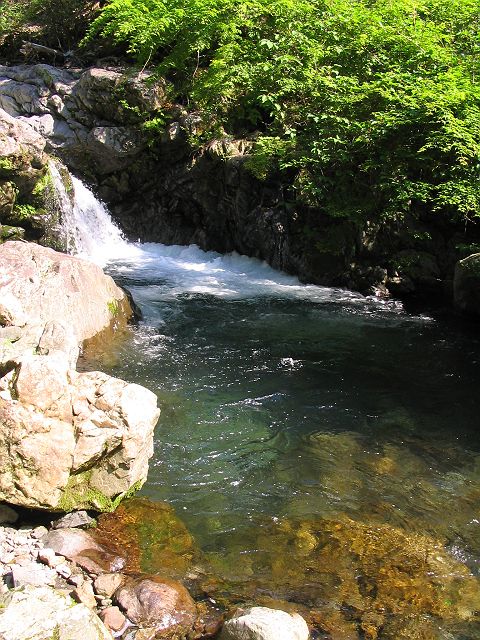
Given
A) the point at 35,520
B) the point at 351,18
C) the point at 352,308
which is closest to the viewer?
the point at 35,520

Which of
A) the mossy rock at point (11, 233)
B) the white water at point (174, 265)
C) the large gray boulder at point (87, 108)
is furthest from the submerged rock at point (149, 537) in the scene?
the large gray boulder at point (87, 108)

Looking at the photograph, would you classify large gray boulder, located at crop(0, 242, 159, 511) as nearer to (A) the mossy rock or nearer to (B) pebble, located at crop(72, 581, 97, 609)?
(B) pebble, located at crop(72, 581, 97, 609)

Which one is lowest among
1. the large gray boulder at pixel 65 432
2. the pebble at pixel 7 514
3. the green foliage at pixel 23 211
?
the pebble at pixel 7 514

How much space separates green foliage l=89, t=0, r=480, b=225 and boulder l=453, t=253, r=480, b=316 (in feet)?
3.62

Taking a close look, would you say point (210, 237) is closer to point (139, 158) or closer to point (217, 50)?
point (139, 158)

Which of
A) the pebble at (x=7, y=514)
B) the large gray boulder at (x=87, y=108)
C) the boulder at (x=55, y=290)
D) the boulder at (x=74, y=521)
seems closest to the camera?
the pebble at (x=7, y=514)

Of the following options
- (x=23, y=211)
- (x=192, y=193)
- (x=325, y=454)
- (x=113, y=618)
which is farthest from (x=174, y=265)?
(x=113, y=618)

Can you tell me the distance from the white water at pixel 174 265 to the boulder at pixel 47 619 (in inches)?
356

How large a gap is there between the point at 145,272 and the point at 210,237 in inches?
105

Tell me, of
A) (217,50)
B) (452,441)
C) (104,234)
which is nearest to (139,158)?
(104,234)

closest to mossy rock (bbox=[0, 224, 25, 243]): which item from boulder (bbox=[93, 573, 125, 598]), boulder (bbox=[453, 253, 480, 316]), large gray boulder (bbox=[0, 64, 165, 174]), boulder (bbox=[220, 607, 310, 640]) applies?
large gray boulder (bbox=[0, 64, 165, 174])

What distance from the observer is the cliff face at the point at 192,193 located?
504 inches

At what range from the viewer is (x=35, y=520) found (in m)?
4.64

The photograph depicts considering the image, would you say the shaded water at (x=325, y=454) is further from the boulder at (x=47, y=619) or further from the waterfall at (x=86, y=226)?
the waterfall at (x=86, y=226)
